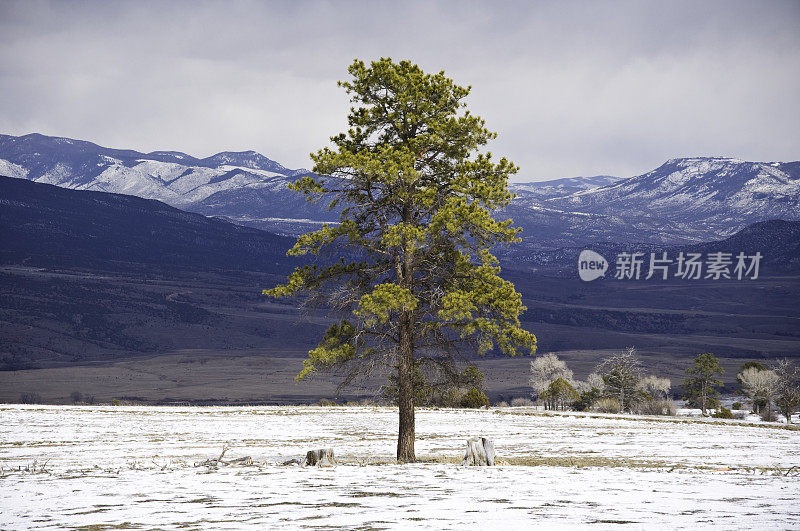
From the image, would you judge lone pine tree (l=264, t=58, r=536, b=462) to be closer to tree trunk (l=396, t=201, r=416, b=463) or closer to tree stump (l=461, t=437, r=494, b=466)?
tree trunk (l=396, t=201, r=416, b=463)

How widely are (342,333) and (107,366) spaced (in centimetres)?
15526

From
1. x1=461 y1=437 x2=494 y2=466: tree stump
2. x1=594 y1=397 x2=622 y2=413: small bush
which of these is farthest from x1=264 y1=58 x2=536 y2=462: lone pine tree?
x1=594 y1=397 x2=622 y2=413: small bush

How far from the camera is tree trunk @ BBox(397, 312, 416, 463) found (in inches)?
868

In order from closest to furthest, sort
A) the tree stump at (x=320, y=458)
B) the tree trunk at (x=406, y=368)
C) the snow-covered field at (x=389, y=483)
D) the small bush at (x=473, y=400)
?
the snow-covered field at (x=389, y=483) → the tree stump at (x=320, y=458) → the tree trunk at (x=406, y=368) → the small bush at (x=473, y=400)

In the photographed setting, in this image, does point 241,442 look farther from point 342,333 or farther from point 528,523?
point 528,523

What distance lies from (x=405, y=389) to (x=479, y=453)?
3.14 meters

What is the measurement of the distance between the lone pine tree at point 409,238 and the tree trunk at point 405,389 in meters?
0.03

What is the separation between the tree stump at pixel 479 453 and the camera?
20.1 meters

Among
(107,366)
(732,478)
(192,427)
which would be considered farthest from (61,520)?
(107,366)

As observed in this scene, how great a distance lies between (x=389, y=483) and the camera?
15.9m

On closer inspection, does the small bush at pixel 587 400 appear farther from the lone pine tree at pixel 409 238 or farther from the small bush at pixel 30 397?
the small bush at pixel 30 397

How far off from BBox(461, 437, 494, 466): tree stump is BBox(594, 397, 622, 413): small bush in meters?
58.4

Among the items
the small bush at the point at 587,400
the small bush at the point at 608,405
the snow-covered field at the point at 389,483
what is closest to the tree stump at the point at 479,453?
the snow-covered field at the point at 389,483

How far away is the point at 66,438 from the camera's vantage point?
1300 inches
